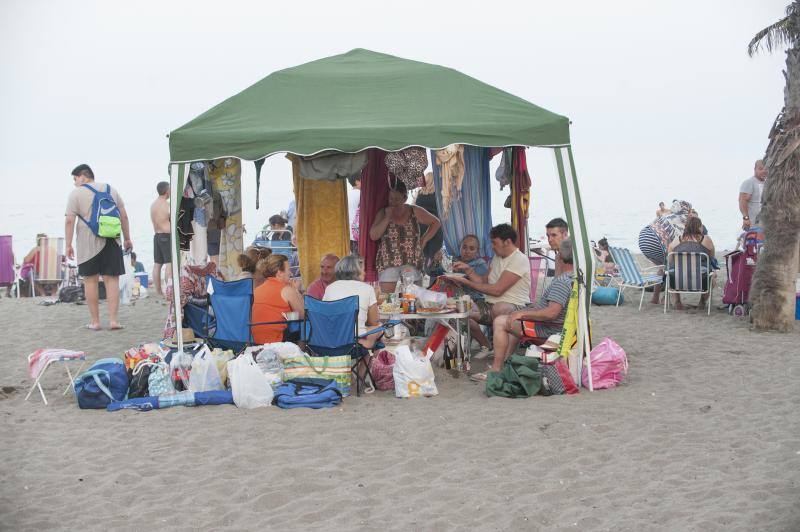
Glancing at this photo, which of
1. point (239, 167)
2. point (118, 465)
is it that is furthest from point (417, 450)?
point (239, 167)

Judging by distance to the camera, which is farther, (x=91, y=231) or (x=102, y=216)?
(x=91, y=231)

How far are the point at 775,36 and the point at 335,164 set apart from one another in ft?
17.4

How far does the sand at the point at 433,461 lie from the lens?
369cm

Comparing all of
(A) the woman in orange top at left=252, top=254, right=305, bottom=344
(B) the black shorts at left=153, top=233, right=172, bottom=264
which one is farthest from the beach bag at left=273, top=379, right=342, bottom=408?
(B) the black shorts at left=153, top=233, right=172, bottom=264

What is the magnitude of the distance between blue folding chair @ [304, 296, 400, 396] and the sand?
0.35 m

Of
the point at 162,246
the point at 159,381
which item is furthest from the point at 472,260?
the point at 162,246

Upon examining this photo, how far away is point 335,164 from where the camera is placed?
251 inches

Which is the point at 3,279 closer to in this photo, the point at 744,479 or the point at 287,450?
the point at 287,450

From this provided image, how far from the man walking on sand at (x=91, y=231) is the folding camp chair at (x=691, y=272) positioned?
5.53 m

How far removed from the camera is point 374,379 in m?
5.89

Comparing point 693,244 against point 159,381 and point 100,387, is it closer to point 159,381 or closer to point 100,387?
point 159,381

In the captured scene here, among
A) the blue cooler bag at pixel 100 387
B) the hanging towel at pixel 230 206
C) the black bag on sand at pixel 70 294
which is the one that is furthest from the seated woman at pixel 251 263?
the black bag on sand at pixel 70 294

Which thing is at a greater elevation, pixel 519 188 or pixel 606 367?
pixel 519 188

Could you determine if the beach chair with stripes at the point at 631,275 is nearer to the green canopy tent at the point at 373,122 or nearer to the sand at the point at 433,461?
the sand at the point at 433,461
